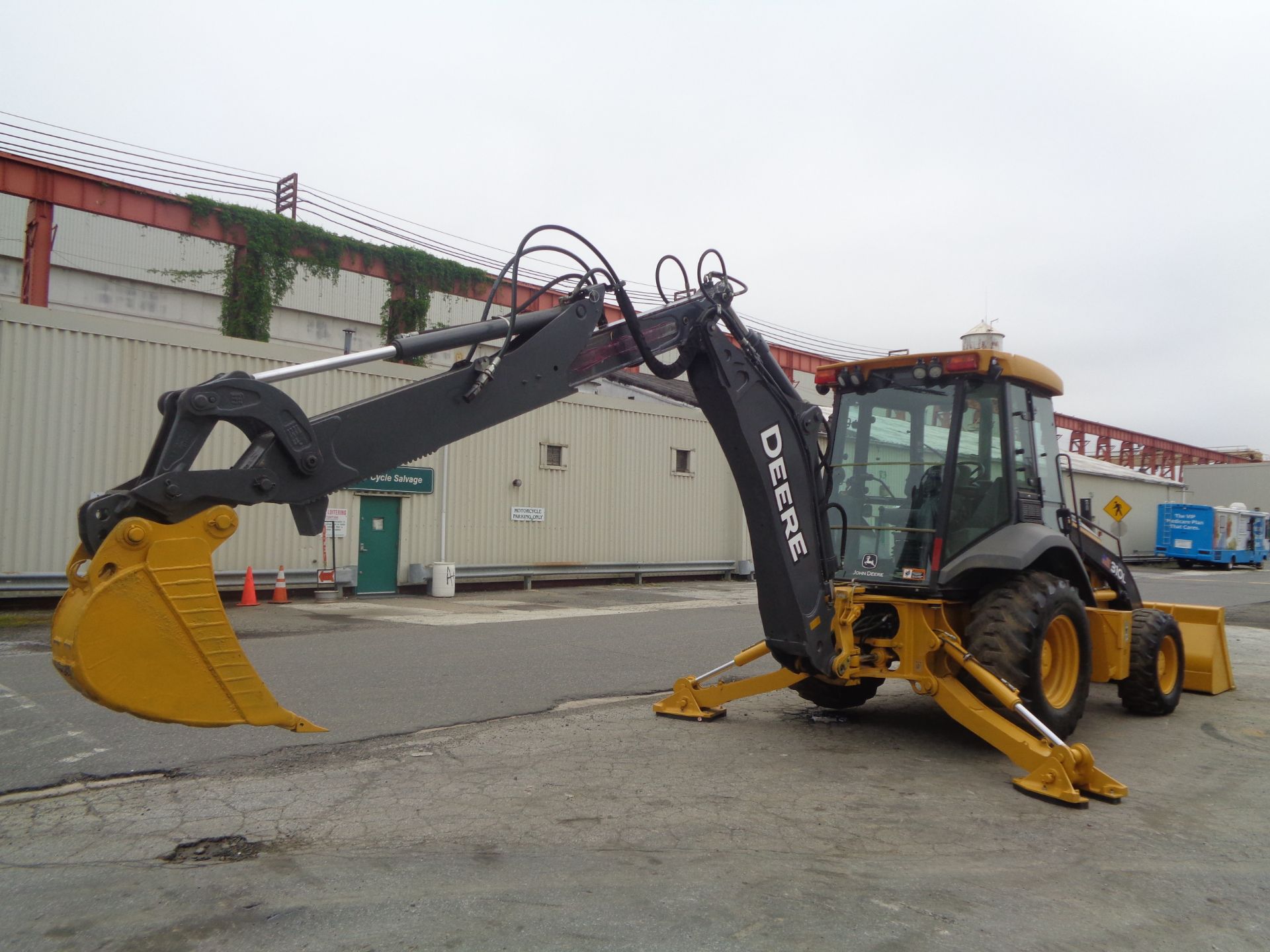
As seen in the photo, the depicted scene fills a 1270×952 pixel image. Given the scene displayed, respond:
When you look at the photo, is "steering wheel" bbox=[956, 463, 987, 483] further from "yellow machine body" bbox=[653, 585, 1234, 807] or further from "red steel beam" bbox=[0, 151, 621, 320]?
"red steel beam" bbox=[0, 151, 621, 320]

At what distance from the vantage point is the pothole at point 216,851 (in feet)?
14.4

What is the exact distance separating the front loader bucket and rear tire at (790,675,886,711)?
325 cm

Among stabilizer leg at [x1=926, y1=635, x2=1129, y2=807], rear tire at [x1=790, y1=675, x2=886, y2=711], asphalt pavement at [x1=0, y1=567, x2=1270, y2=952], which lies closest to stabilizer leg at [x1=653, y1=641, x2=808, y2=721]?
asphalt pavement at [x1=0, y1=567, x2=1270, y2=952]

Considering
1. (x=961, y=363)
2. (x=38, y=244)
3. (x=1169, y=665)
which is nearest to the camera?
(x=961, y=363)

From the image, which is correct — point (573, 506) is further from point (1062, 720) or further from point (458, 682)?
point (1062, 720)

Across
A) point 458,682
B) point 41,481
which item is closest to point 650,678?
point 458,682

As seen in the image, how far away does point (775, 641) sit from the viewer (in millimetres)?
6301

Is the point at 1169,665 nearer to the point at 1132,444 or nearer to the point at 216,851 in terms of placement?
the point at 216,851

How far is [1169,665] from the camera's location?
8.45m

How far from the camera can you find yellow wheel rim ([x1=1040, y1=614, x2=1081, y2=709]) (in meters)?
6.95

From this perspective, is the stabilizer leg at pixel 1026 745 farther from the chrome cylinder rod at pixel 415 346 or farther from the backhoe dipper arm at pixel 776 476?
the chrome cylinder rod at pixel 415 346

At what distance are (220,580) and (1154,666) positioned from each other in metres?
14.0

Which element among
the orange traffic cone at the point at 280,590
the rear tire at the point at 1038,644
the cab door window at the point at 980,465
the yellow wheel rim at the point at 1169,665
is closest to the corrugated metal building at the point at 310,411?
the orange traffic cone at the point at 280,590

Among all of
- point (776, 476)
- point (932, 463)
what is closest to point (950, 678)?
point (932, 463)
